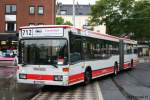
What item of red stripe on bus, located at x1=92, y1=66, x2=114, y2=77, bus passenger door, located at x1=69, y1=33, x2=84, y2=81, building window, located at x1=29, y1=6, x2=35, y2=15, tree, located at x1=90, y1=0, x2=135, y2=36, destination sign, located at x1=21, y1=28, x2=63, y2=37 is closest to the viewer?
destination sign, located at x1=21, y1=28, x2=63, y2=37

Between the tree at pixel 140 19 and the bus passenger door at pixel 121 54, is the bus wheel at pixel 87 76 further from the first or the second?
the tree at pixel 140 19

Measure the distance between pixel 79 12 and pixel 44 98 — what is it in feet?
315

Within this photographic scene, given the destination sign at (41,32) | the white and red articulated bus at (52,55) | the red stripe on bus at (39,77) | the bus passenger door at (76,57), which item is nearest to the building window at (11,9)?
the white and red articulated bus at (52,55)

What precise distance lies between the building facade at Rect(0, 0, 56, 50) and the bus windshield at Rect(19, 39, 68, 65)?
46.2 meters

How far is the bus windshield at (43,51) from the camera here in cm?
1688

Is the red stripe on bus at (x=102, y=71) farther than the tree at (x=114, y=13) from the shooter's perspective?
No

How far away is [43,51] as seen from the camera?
17.1 meters

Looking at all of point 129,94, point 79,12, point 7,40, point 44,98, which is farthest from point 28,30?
point 79,12

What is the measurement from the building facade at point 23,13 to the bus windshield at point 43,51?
1820 inches

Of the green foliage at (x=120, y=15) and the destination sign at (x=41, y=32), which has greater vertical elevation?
the green foliage at (x=120, y=15)

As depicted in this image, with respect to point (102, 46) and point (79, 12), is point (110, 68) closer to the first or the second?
point (102, 46)

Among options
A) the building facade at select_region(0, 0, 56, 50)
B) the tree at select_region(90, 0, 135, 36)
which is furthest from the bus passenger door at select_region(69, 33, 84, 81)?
the tree at select_region(90, 0, 135, 36)

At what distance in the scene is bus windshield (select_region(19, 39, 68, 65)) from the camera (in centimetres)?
1688

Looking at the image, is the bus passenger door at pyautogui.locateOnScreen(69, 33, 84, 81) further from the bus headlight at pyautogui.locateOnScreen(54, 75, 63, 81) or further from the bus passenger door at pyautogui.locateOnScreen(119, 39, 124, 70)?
the bus passenger door at pyautogui.locateOnScreen(119, 39, 124, 70)
